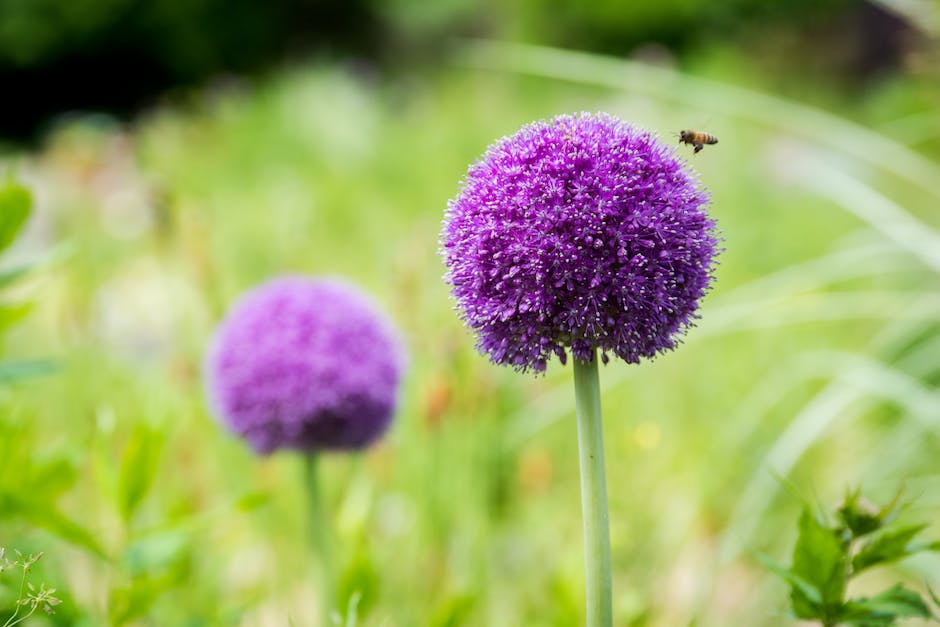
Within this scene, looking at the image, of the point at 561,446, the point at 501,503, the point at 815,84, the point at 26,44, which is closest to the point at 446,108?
the point at 815,84

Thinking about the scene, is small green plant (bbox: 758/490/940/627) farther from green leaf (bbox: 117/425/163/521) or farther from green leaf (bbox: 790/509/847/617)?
green leaf (bbox: 117/425/163/521)

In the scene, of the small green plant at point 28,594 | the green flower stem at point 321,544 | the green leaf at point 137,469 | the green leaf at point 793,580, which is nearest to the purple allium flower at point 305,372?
the green flower stem at point 321,544

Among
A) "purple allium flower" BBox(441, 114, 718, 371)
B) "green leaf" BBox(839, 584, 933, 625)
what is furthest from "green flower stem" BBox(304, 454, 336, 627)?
"green leaf" BBox(839, 584, 933, 625)

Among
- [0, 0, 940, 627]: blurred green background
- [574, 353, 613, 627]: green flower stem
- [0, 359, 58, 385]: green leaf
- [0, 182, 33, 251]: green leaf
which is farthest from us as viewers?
[0, 0, 940, 627]: blurred green background

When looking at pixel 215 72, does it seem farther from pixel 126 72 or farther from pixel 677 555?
pixel 677 555

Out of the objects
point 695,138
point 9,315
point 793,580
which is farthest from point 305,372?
point 793,580

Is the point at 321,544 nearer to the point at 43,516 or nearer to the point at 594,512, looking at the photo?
the point at 43,516

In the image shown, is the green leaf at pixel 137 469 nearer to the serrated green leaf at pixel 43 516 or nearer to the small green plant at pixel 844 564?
the serrated green leaf at pixel 43 516
